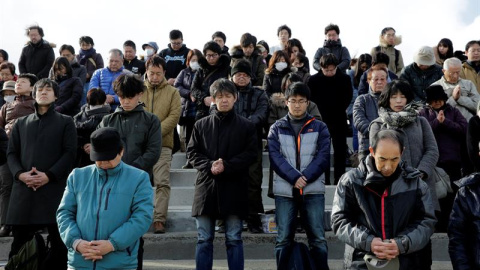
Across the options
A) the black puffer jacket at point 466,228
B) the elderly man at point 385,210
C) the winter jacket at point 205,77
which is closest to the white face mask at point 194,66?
the winter jacket at point 205,77

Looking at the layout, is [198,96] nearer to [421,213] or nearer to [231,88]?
[231,88]

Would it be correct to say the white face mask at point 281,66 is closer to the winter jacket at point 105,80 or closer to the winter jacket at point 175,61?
the winter jacket at point 105,80

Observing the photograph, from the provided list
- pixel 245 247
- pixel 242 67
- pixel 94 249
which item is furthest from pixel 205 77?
pixel 94 249

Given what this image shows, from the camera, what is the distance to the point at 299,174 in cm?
605

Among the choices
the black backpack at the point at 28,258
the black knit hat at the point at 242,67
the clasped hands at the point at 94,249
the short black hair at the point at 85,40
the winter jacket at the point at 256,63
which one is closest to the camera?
the clasped hands at the point at 94,249

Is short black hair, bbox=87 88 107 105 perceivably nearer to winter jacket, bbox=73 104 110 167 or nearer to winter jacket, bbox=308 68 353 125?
winter jacket, bbox=73 104 110 167

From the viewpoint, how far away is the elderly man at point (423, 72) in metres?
8.59

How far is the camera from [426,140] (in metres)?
6.13

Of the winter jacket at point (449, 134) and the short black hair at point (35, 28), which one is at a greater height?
the short black hair at point (35, 28)

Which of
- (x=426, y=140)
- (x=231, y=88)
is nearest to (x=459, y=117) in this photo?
(x=426, y=140)

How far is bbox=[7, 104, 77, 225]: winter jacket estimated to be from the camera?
243 inches

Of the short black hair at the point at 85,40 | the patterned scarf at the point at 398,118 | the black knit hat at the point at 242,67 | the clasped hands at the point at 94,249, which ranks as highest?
the short black hair at the point at 85,40

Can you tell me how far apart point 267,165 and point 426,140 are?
3270 millimetres

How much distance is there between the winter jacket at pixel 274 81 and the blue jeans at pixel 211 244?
2.95 meters
